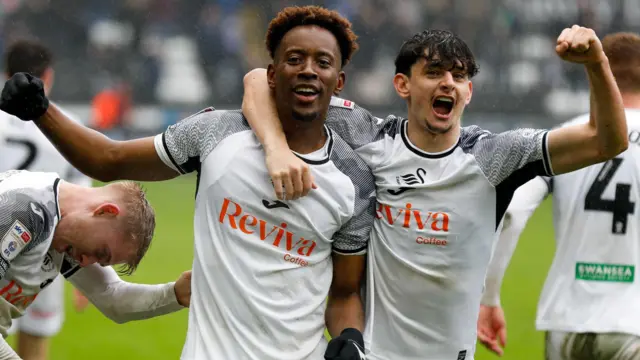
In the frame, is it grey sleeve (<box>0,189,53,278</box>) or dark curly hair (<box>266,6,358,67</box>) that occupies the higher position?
dark curly hair (<box>266,6,358,67</box>)

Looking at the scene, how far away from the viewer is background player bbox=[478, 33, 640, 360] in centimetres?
566

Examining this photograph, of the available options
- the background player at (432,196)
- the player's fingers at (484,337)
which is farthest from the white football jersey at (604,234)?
the background player at (432,196)

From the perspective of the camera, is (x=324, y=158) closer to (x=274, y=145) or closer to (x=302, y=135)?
(x=302, y=135)

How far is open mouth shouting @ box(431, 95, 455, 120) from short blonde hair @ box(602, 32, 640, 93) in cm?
171

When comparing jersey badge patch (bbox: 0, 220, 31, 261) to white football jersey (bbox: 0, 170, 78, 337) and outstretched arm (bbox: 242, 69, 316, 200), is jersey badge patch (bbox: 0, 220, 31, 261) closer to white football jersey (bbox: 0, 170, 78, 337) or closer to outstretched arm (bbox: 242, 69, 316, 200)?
white football jersey (bbox: 0, 170, 78, 337)

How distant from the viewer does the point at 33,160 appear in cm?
719

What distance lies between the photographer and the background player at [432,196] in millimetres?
4383

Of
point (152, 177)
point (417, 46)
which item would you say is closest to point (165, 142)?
point (152, 177)

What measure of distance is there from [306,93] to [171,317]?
→ 7.00 metres

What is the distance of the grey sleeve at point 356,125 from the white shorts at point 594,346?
5.92ft

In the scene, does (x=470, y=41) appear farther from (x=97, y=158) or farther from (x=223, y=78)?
(x=97, y=158)

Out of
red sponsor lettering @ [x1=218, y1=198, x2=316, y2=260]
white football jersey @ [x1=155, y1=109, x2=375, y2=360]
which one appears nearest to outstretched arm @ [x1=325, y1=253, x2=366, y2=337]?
white football jersey @ [x1=155, y1=109, x2=375, y2=360]

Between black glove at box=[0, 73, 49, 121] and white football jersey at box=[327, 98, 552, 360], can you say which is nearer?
black glove at box=[0, 73, 49, 121]

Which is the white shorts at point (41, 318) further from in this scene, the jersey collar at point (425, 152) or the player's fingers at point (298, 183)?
the player's fingers at point (298, 183)
